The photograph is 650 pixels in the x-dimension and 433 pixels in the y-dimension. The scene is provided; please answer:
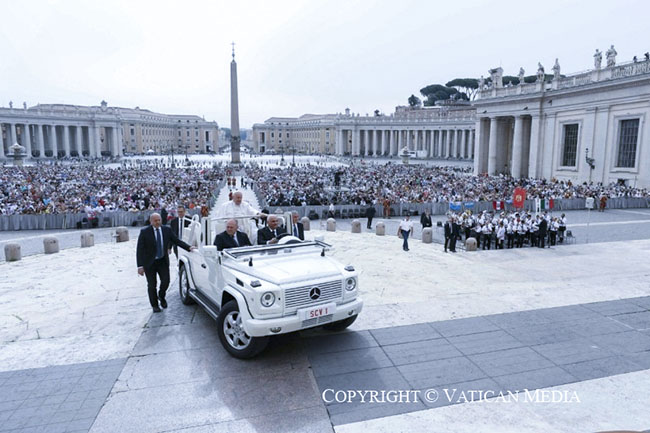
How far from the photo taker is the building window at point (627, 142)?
3675 cm

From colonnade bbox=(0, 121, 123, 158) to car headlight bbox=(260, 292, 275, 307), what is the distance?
352ft

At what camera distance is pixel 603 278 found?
1087 centimetres

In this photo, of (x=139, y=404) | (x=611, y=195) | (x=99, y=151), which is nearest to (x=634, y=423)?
(x=139, y=404)

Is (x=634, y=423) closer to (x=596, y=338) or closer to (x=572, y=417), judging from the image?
(x=572, y=417)

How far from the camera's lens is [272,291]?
18.6 feet

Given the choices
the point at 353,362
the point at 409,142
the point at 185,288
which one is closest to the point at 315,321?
the point at 353,362

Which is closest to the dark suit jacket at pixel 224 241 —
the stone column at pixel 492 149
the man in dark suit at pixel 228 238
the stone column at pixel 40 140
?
the man in dark suit at pixel 228 238

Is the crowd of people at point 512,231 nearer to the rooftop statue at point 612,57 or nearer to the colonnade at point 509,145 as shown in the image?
the rooftop statue at point 612,57

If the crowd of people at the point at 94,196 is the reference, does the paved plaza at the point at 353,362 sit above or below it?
below

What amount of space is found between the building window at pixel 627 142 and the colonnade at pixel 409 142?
53.0 meters

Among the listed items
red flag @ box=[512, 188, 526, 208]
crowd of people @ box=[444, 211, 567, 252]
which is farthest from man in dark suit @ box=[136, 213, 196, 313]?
red flag @ box=[512, 188, 526, 208]

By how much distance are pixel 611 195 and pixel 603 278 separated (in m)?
25.8

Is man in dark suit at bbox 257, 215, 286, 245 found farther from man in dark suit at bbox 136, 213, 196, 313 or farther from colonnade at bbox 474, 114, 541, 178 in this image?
colonnade at bbox 474, 114, 541, 178

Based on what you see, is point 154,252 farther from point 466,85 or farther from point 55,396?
point 466,85
